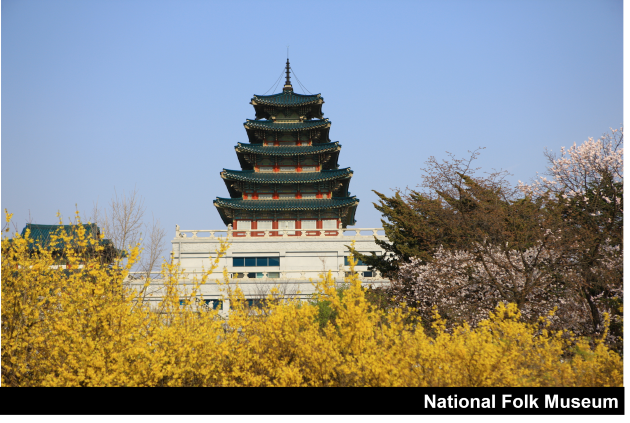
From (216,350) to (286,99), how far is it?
96.4 ft

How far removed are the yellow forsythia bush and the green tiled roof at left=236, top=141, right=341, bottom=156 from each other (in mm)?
24871

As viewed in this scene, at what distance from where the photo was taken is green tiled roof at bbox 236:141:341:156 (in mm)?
31141

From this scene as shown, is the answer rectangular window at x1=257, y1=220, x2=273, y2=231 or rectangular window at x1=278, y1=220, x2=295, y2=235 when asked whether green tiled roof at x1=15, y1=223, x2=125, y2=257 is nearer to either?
rectangular window at x1=257, y1=220, x2=273, y2=231

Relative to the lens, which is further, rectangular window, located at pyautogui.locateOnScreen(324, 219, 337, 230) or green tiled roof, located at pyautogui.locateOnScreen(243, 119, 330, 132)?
green tiled roof, located at pyautogui.locateOnScreen(243, 119, 330, 132)

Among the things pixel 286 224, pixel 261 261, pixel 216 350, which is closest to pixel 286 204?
pixel 286 224

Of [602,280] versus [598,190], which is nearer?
[602,280]

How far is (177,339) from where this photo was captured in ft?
20.0

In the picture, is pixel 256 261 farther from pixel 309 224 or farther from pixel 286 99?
pixel 286 99

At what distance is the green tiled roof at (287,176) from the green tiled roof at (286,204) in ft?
4.58

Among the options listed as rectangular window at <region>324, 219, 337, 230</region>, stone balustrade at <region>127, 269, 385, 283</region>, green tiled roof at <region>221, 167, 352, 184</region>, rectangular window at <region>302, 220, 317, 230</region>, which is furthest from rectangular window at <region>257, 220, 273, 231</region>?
rectangular window at <region>324, 219, 337, 230</region>

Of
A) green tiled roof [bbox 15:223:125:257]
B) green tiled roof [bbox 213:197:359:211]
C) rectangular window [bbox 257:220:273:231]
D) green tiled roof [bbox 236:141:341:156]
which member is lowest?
green tiled roof [bbox 15:223:125:257]
